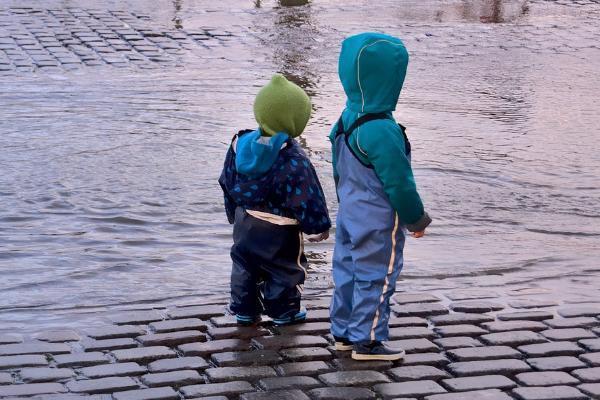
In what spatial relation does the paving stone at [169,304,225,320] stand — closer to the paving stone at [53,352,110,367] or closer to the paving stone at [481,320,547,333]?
the paving stone at [53,352,110,367]

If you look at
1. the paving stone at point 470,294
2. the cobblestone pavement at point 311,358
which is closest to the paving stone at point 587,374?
the cobblestone pavement at point 311,358

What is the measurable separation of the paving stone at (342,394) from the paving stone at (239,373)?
28cm

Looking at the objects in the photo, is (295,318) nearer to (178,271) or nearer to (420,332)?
(420,332)

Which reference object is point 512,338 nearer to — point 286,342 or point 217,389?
point 286,342

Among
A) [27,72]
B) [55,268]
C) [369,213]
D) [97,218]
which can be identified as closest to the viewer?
[369,213]

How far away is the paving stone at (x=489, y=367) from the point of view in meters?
5.16

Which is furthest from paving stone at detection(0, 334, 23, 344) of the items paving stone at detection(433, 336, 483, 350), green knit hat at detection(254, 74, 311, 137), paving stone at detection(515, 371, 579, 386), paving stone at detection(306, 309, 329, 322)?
paving stone at detection(515, 371, 579, 386)

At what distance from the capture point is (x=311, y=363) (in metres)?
5.20

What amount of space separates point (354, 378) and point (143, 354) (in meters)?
0.94

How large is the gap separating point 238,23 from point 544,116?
5.76 meters

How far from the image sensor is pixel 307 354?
5293 mm

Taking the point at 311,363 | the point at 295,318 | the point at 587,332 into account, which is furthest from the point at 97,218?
the point at 587,332

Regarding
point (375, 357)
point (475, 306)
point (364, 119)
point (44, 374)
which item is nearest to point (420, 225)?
point (364, 119)

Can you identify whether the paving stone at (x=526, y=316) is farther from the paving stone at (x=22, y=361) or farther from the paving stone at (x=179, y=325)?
the paving stone at (x=22, y=361)
